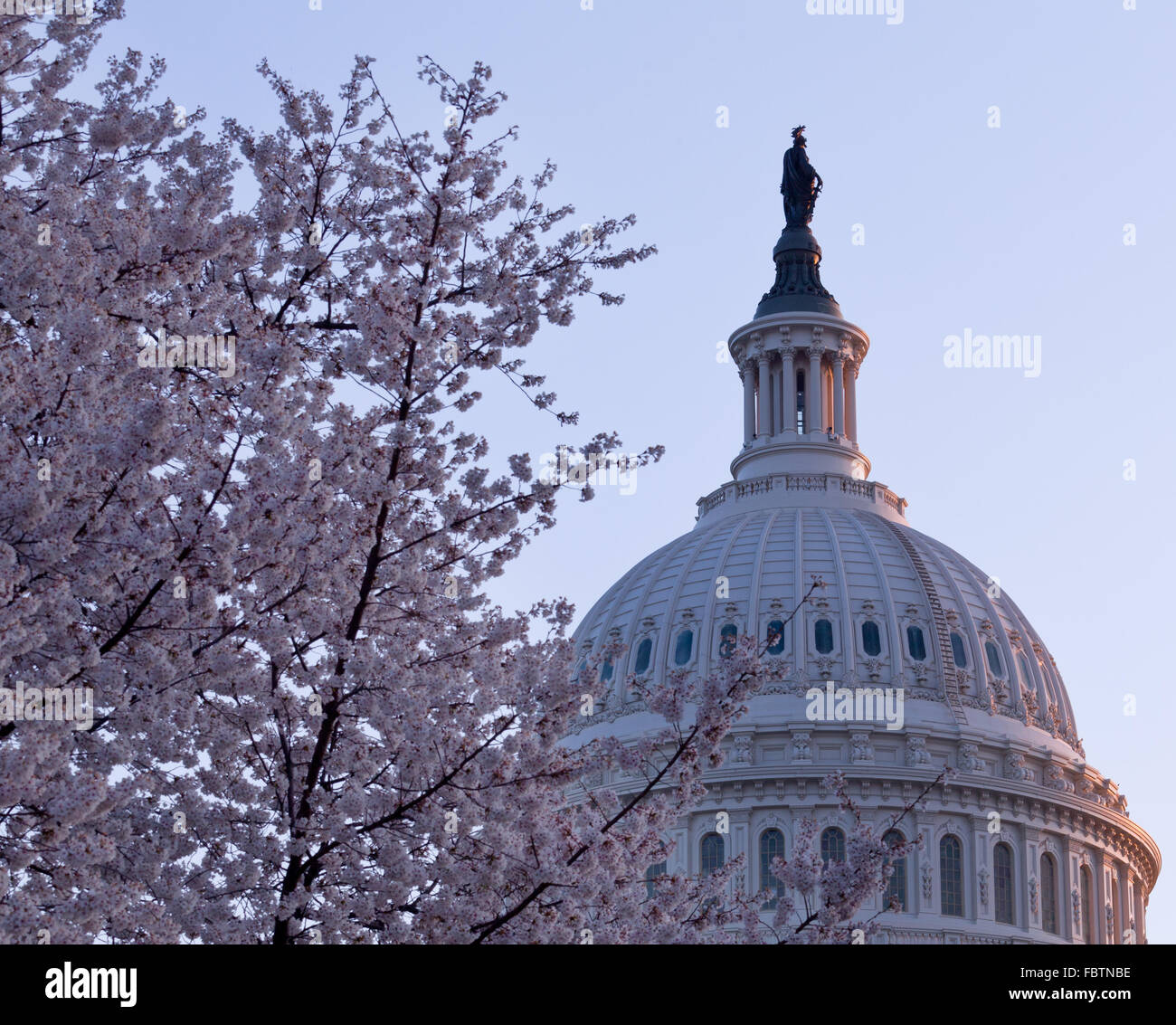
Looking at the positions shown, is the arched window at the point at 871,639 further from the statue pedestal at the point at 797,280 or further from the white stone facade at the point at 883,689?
the statue pedestal at the point at 797,280

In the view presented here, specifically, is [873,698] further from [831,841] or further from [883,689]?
[831,841]

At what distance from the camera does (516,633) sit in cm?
1598

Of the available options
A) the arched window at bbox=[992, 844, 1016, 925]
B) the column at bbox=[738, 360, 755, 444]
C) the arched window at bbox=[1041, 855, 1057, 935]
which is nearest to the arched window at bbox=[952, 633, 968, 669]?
the arched window at bbox=[992, 844, 1016, 925]

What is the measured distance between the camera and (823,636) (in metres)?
93.8

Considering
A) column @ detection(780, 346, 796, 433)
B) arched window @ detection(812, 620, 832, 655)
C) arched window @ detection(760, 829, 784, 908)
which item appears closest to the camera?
arched window @ detection(760, 829, 784, 908)

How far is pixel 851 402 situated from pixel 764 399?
526cm

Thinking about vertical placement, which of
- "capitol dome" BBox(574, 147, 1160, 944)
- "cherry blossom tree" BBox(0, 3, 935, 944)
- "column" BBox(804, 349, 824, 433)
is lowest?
"cherry blossom tree" BBox(0, 3, 935, 944)

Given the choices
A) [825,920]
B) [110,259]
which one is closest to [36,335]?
[110,259]

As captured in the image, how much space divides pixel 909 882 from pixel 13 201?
245 feet

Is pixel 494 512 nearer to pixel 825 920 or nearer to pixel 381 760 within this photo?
pixel 381 760

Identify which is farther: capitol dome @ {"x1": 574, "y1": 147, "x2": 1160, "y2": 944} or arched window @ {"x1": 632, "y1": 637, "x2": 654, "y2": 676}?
arched window @ {"x1": 632, "y1": 637, "x2": 654, "y2": 676}

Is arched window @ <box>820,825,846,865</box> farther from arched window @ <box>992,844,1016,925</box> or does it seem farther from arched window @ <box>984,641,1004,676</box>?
arched window @ <box>984,641,1004,676</box>

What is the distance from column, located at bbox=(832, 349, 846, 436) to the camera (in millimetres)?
111750

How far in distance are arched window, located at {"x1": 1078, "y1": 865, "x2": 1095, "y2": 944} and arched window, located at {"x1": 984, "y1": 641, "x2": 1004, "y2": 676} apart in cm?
1059
